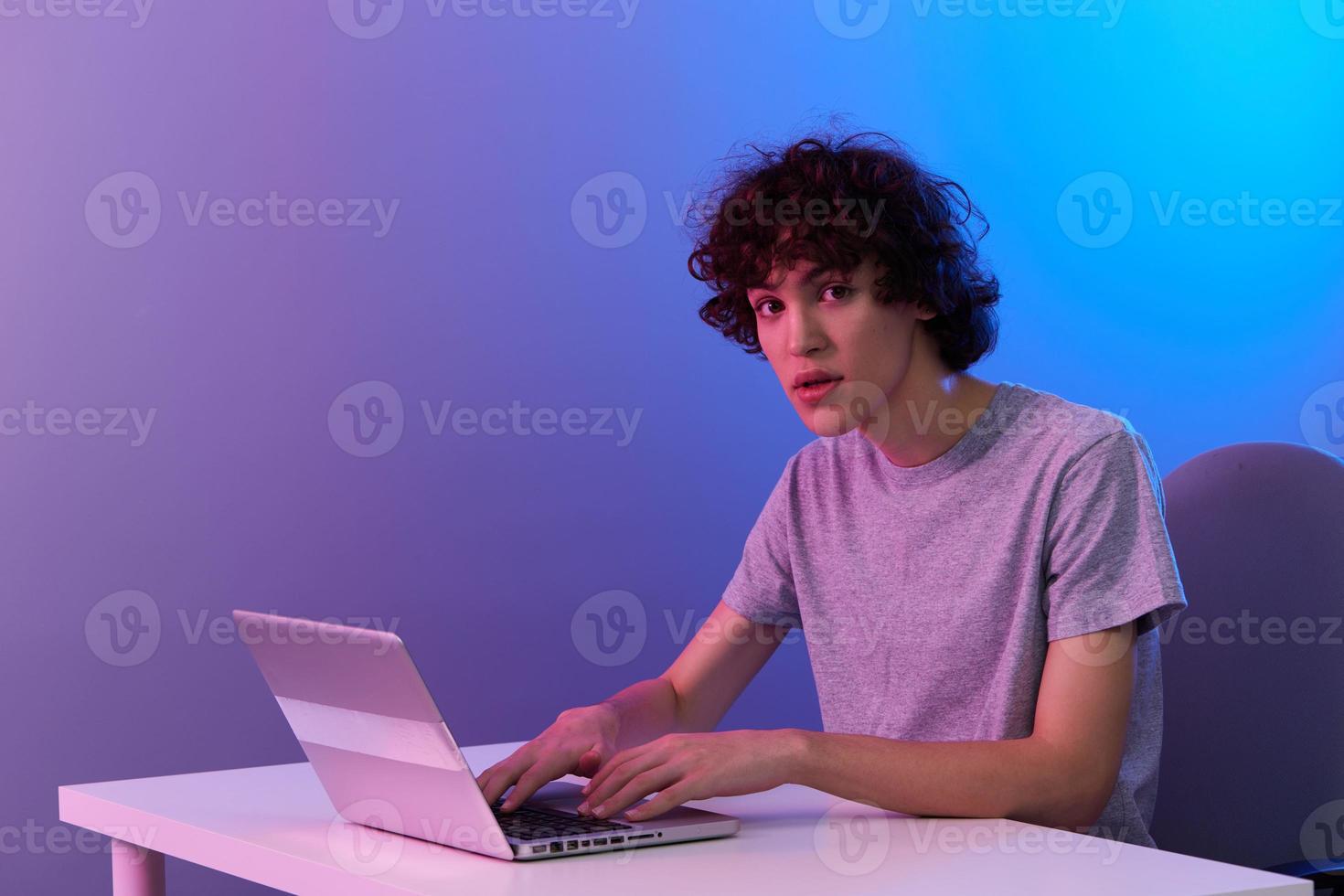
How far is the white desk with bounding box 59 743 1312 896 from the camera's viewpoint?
917 mm

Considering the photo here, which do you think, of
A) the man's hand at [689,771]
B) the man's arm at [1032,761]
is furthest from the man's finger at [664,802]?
the man's arm at [1032,761]

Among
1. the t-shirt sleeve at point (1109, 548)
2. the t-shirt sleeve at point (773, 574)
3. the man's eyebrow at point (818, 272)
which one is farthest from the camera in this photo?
the t-shirt sleeve at point (773, 574)

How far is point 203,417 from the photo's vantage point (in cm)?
229

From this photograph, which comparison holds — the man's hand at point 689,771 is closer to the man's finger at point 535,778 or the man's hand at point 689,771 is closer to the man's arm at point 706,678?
the man's finger at point 535,778

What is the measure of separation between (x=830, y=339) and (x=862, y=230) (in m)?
0.12

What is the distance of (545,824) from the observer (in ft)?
3.57

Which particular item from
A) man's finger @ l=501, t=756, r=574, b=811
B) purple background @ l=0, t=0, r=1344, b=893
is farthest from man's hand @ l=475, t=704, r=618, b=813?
purple background @ l=0, t=0, r=1344, b=893

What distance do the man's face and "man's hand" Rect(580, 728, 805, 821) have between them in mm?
412

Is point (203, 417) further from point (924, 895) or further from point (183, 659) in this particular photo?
point (924, 895)

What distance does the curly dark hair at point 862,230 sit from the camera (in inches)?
58.5

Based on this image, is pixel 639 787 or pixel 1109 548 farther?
pixel 1109 548

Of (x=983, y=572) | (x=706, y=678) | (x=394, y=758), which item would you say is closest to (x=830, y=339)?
(x=983, y=572)

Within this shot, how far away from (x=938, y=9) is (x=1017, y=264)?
543 mm

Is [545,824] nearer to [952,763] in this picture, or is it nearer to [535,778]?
[535,778]
